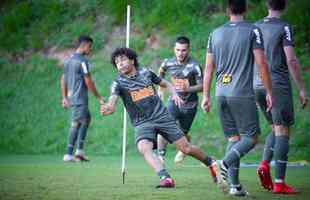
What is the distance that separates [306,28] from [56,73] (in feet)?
20.8

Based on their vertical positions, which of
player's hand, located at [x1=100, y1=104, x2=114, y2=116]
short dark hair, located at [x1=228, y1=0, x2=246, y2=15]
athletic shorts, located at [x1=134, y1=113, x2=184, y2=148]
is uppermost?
short dark hair, located at [x1=228, y1=0, x2=246, y2=15]

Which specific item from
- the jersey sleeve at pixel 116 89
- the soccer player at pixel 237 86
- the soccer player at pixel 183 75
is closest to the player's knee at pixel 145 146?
the jersey sleeve at pixel 116 89

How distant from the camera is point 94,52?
22438 mm

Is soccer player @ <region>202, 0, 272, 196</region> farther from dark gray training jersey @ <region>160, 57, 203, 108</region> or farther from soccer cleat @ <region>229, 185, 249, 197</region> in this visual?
dark gray training jersey @ <region>160, 57, 203, 108</region>

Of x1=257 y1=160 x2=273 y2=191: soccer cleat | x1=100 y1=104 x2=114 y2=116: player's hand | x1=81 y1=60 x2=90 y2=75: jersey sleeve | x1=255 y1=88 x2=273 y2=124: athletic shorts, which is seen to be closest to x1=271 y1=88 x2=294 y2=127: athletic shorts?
x1=255 y1=88 x2=273 y2=124: athletic shorts

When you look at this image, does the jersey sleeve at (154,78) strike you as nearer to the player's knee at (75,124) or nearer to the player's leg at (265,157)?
the player's leg at (265,157)

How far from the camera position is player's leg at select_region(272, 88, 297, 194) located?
30.1ft

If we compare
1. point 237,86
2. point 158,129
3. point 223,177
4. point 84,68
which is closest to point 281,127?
point 237,86

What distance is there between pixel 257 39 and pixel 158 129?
6.16 feet

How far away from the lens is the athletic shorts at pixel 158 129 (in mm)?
9820

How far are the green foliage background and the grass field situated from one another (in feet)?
14.5

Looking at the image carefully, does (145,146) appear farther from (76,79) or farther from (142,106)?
(76,79)

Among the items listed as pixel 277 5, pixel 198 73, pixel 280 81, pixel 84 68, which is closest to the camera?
pixel 280 81

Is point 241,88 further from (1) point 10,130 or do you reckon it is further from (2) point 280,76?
(1) point 10,130
